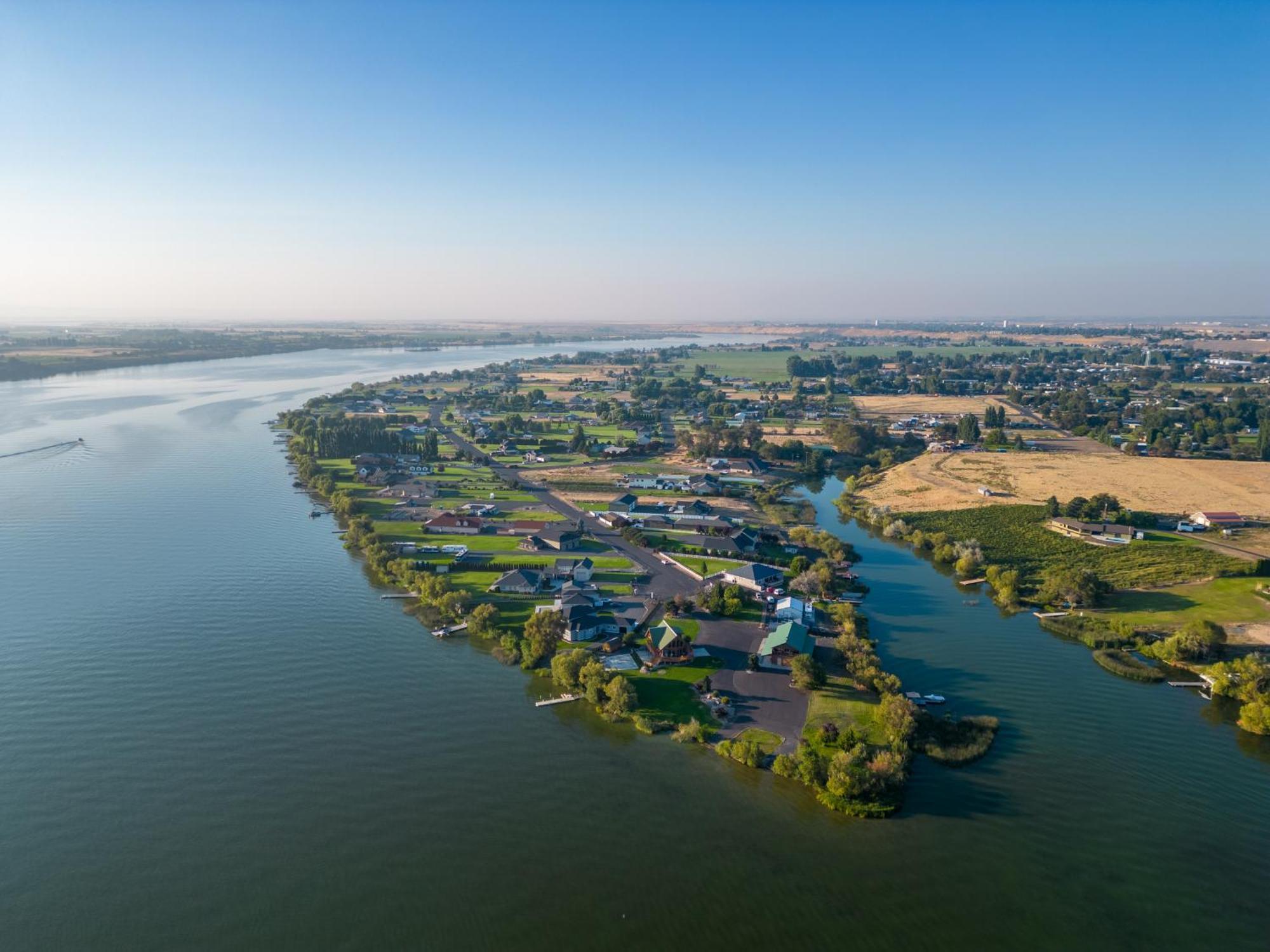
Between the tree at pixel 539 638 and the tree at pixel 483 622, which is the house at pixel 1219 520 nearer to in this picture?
the tree at pixel 539 638

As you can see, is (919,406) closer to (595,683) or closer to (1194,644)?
(1194,644)

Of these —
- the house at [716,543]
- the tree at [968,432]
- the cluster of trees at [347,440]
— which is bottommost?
the house at [716,543]

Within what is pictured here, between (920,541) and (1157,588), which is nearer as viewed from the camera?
(1157,588)

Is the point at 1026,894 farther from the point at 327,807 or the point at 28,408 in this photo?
the point at 28,408

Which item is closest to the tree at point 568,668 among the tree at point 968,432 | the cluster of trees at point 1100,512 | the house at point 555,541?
the house at point 555,541

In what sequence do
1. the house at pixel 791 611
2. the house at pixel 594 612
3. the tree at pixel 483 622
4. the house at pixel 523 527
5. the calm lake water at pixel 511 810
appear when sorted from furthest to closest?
the house at pixel 523 527 → the house at pixel 791 611 → the tree at pixel 483 622 → the house at pixel 594 612 → the calm lake water at pixel 511 810

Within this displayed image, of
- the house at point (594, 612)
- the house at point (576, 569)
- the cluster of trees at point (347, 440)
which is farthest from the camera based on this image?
the cluster of trees at point (347, 440)

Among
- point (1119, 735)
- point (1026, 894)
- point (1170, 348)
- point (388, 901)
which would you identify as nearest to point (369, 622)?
point (388, 901)
